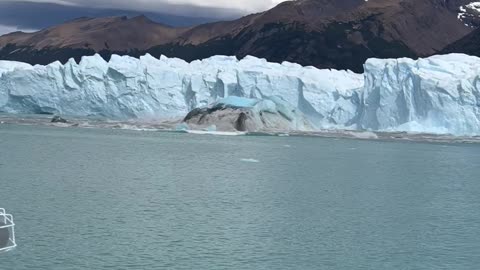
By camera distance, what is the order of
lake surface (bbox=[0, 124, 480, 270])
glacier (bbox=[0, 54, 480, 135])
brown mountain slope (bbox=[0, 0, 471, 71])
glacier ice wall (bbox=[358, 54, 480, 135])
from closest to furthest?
lake surface (bbox=[0, 124, 480, 270])
glacier ice wall (bbox=[358, 54, 480, 135])
glacier (bbox=[0, 54, 480, 135])
brown mountain slope (bbox=[0, 0, 471, 71])

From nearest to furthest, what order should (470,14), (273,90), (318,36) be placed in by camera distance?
(273,90)
(318,36)
(470,14)

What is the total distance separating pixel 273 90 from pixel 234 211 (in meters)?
44.7

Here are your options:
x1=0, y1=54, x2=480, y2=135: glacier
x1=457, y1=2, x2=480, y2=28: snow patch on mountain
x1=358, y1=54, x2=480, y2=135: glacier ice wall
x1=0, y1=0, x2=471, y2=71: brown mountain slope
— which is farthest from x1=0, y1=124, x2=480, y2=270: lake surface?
x1=457, y1=2, x2=480, y2=28: snow patch on mountain

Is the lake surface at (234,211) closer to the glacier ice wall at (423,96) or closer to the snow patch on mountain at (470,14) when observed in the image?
the glacier ice wall at (423,96)

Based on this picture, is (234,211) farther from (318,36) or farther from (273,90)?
(318,36)

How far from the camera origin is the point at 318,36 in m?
160

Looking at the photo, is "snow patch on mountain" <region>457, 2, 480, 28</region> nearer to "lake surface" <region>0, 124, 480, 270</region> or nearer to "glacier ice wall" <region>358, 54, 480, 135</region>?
"glacier ice wall" <region>358, 54, 480, 135</region>

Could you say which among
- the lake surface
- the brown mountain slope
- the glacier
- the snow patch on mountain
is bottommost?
the lake surface

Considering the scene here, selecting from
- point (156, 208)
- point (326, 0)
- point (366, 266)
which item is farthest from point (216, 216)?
point (326, 0)

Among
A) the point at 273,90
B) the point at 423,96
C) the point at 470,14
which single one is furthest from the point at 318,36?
the point at 423,96

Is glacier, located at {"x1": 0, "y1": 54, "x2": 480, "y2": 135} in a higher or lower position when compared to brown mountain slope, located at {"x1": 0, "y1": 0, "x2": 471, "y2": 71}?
lower

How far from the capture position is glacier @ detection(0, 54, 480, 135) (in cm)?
5888

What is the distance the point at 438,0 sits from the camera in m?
177

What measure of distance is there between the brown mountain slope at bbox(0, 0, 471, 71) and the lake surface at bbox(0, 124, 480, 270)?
355 ft
